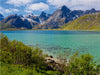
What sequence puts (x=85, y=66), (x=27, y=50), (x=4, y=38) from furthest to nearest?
(x=4, y=38) → (x=27, y=50) → (x=85, y=66)

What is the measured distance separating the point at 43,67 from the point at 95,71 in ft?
34.8

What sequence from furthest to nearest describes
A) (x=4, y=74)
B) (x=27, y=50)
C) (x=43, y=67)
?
(x=27, y=50), (x=43, y=67), (x=4, y=74)

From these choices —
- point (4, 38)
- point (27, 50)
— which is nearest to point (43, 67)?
point (27, 50)

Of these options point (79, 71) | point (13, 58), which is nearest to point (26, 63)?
point (13, 58)

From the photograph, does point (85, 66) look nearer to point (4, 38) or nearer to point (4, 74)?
point (4, 74)

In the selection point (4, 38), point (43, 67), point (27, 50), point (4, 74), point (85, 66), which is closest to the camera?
point (4, 74)

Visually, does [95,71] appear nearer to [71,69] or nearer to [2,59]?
[71,69]

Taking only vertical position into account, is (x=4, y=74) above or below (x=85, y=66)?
above

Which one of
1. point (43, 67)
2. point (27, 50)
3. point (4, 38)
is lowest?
point (43, 67)

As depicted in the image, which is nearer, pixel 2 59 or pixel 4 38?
pixel 2 59

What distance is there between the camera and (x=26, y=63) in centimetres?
2397

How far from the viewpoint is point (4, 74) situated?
45.4 ft

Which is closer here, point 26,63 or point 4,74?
point 4,74

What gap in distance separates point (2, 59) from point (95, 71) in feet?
65.4
